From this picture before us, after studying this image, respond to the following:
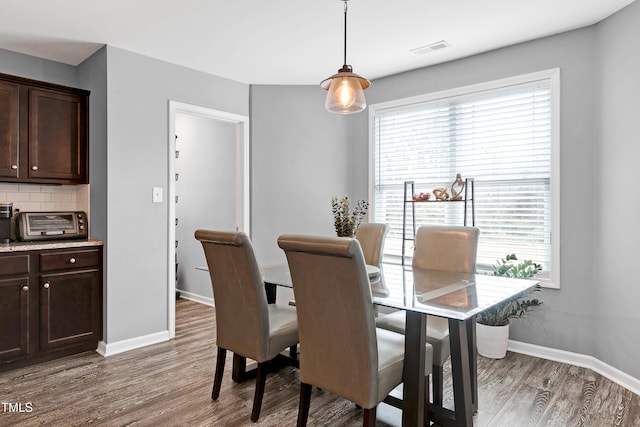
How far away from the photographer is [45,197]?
3.67m

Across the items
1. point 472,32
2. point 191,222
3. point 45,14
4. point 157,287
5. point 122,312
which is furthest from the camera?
point 191,222

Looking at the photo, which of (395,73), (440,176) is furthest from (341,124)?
(440,176)

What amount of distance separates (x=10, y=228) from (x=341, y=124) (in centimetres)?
324

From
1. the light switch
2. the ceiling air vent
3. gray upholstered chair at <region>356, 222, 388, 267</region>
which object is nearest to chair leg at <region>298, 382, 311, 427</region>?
gray upholstered chair at <region>356, 222, 388, 267</region>

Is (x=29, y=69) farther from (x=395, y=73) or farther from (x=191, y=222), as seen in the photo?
(x=395, y=73)

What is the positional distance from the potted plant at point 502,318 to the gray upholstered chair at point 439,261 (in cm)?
74

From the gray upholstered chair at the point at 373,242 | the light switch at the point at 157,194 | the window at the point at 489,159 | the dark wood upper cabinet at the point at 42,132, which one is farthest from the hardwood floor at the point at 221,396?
the dark wood upper cabinet at the point at 42,132

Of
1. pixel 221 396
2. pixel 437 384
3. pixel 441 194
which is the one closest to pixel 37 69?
pixel 221 396

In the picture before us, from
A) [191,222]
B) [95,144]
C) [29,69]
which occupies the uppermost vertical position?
[29,69]

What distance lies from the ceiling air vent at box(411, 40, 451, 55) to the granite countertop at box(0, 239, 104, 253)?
3109 millimetres

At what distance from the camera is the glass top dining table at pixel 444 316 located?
1741 millimetres

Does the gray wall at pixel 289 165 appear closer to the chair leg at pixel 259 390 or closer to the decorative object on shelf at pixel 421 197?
the decorative object on shelf at pixel 421 197

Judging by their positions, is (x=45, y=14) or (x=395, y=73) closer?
(x=45, y=14)

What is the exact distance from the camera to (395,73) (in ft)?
13.3
